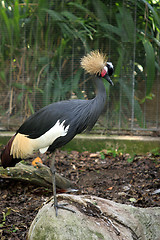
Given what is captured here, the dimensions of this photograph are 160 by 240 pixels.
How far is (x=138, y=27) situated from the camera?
6582mm

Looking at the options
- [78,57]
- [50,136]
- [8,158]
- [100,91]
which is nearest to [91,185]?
[8,158]

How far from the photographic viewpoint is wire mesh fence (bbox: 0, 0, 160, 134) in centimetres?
643

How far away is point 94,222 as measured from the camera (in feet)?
10.8

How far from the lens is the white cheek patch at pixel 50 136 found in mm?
3537

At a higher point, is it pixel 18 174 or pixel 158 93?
pixel 158 93

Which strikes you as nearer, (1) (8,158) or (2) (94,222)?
(2) (94,222)

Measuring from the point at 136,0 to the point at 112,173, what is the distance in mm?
3287

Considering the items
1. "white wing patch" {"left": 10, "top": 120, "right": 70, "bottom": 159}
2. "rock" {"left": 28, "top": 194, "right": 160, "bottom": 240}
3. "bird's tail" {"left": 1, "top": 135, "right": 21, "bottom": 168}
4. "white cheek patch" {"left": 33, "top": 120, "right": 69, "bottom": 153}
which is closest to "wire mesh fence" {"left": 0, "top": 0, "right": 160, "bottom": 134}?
"bird's tail" {"left": 1, "top": 135, "right": 21, "bottom": 168}

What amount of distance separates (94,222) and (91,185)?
1959 millimetres

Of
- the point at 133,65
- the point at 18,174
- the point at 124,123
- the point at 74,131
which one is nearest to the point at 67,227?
the point at 74,131

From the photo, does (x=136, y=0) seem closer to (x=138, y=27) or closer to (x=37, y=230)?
(x=138, y=27)

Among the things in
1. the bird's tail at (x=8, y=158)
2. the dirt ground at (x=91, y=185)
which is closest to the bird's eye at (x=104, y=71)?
the bird's tail at (x=8, y=158)

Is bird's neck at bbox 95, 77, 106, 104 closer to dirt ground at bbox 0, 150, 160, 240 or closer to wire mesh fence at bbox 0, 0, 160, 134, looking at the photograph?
dirt ground at bbox 0, 150, 160, 240

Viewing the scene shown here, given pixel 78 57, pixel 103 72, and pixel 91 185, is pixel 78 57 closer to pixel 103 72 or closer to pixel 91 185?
pixel 91 185
